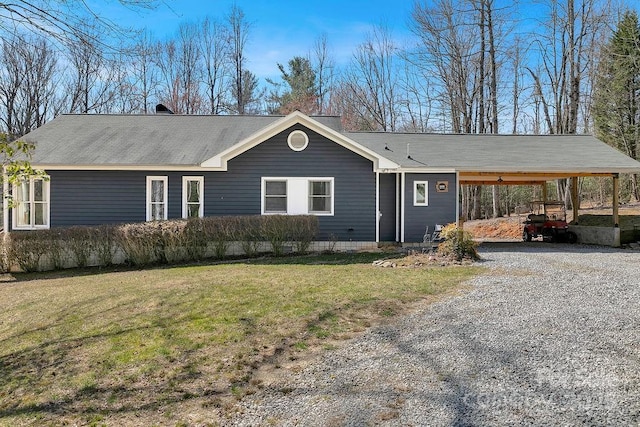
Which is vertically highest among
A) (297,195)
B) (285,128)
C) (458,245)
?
(285,128)

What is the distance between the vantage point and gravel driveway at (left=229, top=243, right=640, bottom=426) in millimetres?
3184

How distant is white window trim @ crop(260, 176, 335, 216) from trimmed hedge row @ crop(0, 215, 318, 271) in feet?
3.73

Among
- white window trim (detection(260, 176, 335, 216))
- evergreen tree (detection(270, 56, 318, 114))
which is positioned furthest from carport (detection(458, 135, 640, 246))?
evergreen tree (detection(270, 56, 318, 114))

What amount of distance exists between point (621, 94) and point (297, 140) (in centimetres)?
2113

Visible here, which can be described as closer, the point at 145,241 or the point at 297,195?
the point at 145,241

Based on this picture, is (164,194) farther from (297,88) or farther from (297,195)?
(297,88)

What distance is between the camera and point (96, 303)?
7086 mm

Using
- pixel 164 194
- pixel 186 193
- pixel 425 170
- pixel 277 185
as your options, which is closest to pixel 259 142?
pixel 277 185

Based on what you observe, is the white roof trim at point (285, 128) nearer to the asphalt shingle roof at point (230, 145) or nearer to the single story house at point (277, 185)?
the single story house at point (277, 185)

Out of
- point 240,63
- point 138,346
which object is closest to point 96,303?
point 138,346

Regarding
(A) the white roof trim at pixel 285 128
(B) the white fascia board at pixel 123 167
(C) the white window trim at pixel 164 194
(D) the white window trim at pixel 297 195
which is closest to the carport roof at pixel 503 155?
(A) the white roof trim at pixel 285 128

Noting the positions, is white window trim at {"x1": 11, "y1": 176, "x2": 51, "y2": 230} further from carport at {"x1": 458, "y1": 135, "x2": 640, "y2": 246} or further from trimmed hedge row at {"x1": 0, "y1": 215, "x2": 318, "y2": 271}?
carport at {"x1": 458, "y1": 135, "x2": 640, "y2": 246}

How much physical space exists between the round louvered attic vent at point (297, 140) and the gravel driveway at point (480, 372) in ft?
26.2

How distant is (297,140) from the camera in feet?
43.4
